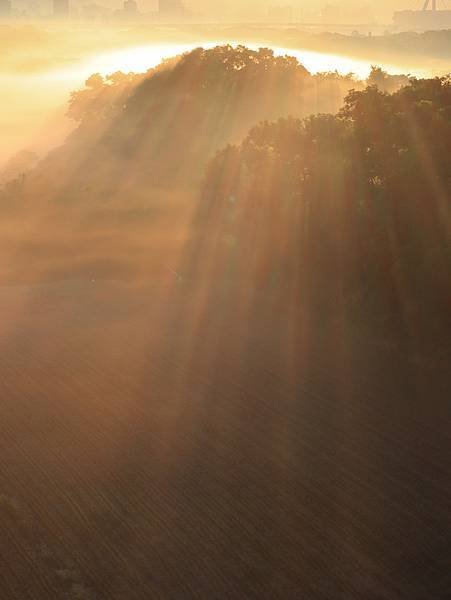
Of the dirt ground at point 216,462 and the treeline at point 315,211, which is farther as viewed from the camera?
the treeline at point 315,211

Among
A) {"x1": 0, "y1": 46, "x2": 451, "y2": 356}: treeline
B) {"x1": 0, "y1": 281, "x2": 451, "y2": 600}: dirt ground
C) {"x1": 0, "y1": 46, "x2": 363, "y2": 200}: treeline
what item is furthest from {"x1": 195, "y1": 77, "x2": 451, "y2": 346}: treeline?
{"x1": 0, "y1": 46, "x2": 363, "y2": 200}: treeline

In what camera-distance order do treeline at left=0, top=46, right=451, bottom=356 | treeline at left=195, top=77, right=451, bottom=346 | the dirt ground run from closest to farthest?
the dirt ground < treeline at left=195, top=77, right=451, bottom=346 < treeline at left=0, top=46, right=451, bottom=356

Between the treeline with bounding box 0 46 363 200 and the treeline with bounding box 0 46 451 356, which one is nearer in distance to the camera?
the treeline with bounding box 0 46 451 356

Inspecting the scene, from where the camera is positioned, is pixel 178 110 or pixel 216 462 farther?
pixel 178 110

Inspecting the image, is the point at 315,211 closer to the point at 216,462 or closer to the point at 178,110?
the point at 216,462

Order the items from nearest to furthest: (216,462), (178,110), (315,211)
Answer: (216,462), (315,211), (178,110)

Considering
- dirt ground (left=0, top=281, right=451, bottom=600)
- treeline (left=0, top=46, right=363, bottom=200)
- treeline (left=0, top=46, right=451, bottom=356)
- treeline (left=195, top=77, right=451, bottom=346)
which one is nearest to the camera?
dirt ground (left=0, top=281, right=451, bottom=600)

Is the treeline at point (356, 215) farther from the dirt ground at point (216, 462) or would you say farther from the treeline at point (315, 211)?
the dirt ground at point (216, 462)

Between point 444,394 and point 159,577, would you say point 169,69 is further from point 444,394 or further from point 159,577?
point 159,577

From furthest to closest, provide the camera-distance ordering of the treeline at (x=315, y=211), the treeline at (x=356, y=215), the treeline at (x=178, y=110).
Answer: the treeline at (x=178, y=110) < the treeline at (x=315, y=211) < the treeline at (x=356, y=215)

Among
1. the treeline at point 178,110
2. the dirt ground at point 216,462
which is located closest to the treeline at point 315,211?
the dirt ground at point 216,462

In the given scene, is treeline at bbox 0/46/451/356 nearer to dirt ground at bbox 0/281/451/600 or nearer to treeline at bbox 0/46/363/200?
dirt ground at bbox 0/281/451/600

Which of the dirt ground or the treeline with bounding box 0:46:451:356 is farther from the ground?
the treeline with bounding box 0:46:451:356

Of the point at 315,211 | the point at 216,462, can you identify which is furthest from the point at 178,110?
the point at 216,462
